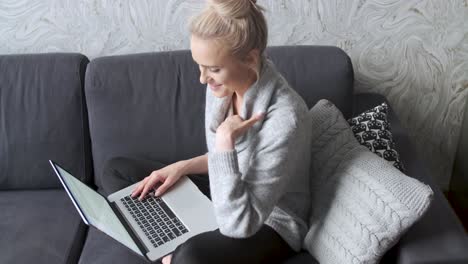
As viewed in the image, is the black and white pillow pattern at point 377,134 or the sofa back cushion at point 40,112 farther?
the sofa back cushion at point 40,112

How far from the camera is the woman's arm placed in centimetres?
155

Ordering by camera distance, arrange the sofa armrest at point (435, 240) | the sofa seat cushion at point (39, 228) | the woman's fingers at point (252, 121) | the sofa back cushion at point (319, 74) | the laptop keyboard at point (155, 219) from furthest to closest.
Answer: the sofa back cushion at point (319, 74), the sofa seat cushion at point (39, 228), the laptop keyboard at point (155, 219), the woman's fingers at point (252, 121), the sofa armrest at point (435, 240)

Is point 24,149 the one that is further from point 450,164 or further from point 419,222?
point 450,164

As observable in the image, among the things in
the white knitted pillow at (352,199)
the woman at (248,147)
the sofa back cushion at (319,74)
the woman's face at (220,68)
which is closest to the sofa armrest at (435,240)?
the white knitted pillow at (352,199)

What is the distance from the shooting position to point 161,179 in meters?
A: 1.54

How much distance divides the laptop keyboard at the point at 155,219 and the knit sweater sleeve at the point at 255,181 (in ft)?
0.71

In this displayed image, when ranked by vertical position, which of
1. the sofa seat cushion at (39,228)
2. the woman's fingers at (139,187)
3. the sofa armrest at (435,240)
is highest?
the sofa armrest at (435,240)

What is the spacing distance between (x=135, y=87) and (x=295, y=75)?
1.77ft

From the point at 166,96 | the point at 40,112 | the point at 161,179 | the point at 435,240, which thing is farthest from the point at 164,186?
the point at 435,240

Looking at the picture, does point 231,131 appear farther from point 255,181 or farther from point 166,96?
point 166,96

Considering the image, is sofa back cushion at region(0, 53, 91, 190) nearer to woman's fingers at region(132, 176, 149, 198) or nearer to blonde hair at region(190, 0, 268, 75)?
woman's fingers at region(132, 176, 149, 198)

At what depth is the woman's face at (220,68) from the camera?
116 centimetres

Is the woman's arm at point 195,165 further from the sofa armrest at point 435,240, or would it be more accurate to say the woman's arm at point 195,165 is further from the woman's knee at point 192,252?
the sofa armrest at point 435,240

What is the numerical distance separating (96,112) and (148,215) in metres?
0.46
